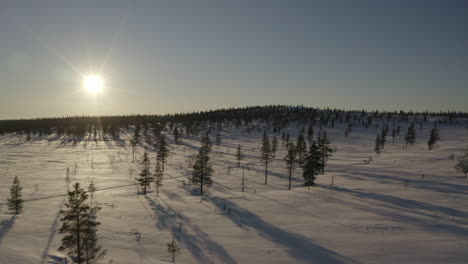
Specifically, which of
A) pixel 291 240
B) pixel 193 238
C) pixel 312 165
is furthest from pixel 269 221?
pixel 312 165

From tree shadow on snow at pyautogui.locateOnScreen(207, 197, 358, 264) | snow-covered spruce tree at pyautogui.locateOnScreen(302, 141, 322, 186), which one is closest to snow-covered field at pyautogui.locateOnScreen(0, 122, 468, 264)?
tree shadow on snow at pyautogui.locateOnScreen(207, 197, 358, 264)

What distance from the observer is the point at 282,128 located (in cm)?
17025

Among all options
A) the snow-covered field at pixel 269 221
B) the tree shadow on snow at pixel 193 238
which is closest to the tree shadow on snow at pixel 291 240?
the snow-covered field at pixel 269 221

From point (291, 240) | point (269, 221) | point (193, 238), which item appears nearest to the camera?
point (291, 240)

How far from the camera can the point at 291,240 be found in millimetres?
21719

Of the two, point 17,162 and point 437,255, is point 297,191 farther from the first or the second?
point 17,162

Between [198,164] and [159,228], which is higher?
[198,164]

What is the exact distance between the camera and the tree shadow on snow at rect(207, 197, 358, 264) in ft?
59.2

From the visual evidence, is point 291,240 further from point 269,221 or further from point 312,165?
point 312,165

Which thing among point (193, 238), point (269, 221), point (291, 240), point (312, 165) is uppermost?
point (312, 165)

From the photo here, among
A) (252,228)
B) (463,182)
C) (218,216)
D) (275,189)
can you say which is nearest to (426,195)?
(463,182)

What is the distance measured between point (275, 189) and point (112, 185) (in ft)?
110

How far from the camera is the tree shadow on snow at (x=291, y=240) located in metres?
18.1

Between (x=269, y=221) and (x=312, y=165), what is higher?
(x=312, y=165)
